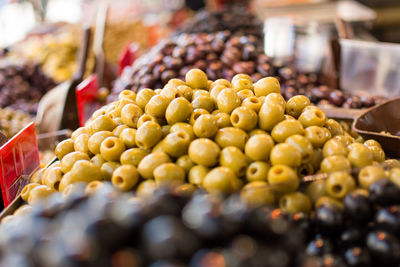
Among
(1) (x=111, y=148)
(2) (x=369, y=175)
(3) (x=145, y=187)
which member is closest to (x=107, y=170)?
(1) (x=111, y=148)

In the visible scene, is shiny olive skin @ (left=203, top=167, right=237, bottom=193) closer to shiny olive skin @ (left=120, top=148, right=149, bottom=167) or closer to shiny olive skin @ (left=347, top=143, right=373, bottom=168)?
shiny olive skin @ (left=120, top=148, right=149, bottom=167)

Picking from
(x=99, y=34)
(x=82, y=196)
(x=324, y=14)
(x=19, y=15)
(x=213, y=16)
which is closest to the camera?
(x=82, y=196)

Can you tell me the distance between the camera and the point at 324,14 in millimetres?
5016

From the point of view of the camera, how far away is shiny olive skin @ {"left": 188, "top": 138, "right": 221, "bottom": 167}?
113cm

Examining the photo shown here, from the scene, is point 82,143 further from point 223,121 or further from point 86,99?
point 86,99

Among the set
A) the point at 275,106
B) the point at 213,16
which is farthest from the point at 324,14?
the point at 275,106

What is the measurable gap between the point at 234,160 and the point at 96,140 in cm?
49

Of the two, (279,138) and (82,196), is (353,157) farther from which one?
(82,196)

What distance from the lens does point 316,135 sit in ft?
4.04

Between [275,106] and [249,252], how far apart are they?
2.07 feet

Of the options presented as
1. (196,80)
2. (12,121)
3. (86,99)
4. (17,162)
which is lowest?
(12,121)

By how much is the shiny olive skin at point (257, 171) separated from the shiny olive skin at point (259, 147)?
0.07ft

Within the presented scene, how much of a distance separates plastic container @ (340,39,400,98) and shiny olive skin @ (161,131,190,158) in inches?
83.6

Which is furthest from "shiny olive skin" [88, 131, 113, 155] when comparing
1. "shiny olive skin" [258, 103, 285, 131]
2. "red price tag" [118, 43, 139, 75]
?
"red price tag" [118, 43, 139, 75]
